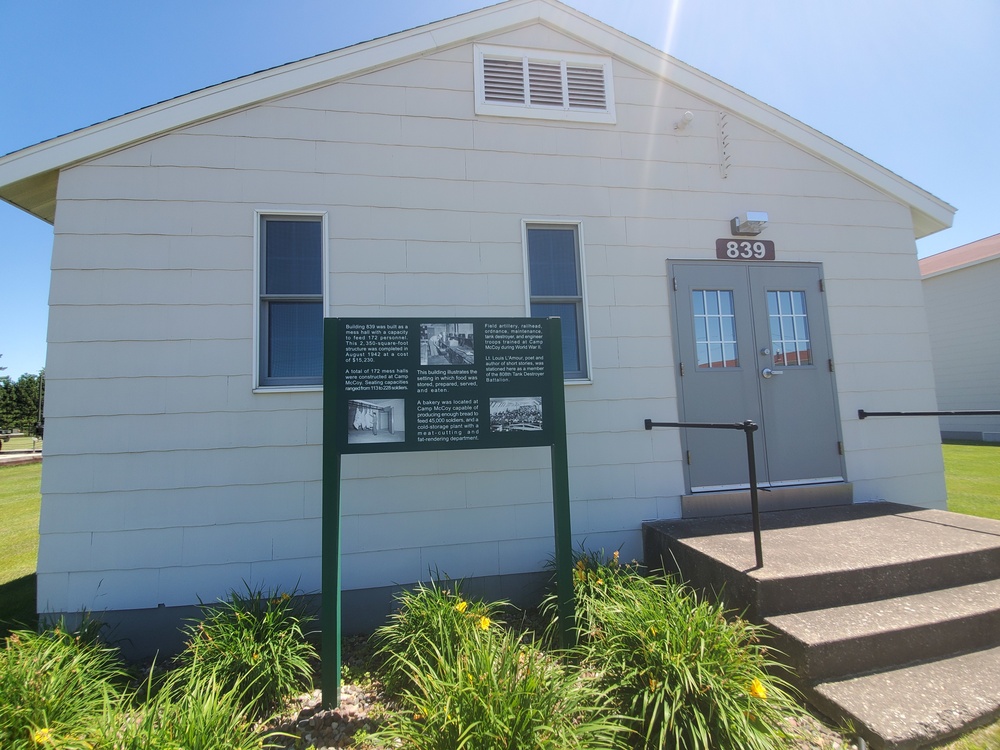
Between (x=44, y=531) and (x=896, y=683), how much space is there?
18.8 feet

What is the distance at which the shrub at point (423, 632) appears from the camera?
2994 millimetres

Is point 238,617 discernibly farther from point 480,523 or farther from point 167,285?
point 167,285

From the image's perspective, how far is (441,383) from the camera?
3.33 meters

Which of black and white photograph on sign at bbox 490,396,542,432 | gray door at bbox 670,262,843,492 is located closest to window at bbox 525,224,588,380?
gray door at bbox 670,262,843,492

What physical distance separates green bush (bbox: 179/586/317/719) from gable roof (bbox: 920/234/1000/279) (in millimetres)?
17156

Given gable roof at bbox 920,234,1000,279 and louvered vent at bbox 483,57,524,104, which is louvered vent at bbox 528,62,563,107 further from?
gable roof at bbox 920,234,1000,279

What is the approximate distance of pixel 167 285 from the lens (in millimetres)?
3896

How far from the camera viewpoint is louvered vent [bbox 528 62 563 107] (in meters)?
4.62

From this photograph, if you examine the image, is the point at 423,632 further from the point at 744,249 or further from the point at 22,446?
the point at 22,446

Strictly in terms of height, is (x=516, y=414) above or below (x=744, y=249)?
below

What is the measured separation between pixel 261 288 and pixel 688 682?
404 cm

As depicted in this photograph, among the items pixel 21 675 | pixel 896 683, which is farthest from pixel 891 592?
pixel 21 675

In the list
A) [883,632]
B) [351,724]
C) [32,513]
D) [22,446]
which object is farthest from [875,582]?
[22,446]

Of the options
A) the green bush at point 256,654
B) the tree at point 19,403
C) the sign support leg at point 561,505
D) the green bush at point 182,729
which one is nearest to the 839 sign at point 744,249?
the sign support leg at point 561,505
